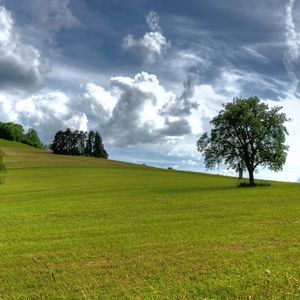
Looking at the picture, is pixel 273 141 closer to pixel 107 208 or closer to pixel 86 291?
pixel 107 208

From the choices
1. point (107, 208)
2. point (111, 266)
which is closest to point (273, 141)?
point (107, 208)

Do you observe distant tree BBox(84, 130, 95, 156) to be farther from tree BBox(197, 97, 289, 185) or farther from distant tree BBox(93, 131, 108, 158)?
tree BBox(197, 97, 289, 185)

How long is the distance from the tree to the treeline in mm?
127212

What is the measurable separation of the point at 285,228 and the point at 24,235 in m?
14.4

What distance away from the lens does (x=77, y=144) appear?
188 m

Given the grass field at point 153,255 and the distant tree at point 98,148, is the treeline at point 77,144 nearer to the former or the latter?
the distant tree at point 98,148

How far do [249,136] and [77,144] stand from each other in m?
135

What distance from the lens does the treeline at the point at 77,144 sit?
182500mm

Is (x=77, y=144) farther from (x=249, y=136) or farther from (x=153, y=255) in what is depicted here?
(x=153, y=255)

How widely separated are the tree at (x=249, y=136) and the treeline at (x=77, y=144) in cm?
12721

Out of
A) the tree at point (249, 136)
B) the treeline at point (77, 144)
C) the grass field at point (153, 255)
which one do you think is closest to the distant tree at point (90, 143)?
the treeline at point (77, 144)

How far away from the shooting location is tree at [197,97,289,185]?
61.9 metres

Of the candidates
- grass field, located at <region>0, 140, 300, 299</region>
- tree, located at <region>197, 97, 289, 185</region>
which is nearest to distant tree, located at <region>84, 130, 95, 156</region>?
tree, located at <region>197, 97, 289, 185</region>

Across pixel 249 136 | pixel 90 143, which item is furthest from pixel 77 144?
pixel 249 136
